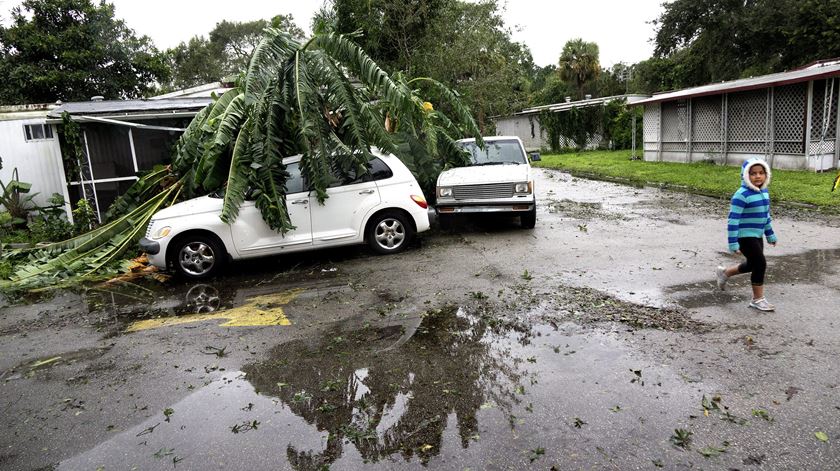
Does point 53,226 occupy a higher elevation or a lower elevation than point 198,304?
higher

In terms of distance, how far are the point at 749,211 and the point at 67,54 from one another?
31.4 m

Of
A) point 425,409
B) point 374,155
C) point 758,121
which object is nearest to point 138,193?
Answer: point 374,155

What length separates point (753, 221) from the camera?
18.8 ft

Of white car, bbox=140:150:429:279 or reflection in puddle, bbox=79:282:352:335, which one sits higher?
white car, bbox=140:150:429:279

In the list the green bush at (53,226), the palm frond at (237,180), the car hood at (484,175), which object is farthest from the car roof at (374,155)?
the green bush at (53,226)

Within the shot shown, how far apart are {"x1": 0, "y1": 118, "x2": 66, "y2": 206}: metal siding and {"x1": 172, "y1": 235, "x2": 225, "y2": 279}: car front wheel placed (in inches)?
292

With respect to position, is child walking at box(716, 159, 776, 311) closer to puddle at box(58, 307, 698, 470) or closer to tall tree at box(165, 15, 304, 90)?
puddle at box(58, 307, 698, 470)

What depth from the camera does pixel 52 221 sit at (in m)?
12.0

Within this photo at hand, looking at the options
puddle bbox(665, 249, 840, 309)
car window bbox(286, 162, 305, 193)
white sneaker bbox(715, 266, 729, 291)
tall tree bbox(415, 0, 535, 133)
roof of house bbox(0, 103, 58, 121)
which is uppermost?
tall tree bbox(415, 0, 535, 133)

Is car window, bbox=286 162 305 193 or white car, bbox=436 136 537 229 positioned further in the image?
white car, bbox=436 136 537 229

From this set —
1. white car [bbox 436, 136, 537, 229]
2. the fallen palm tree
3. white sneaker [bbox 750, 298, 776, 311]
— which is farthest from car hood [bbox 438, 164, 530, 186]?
white sneaker [bbox 750, 298, 776, 311]

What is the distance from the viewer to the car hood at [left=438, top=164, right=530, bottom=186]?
34.6ft

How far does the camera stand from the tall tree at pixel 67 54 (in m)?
28.0

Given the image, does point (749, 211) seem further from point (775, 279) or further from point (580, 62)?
point (580, 62)
